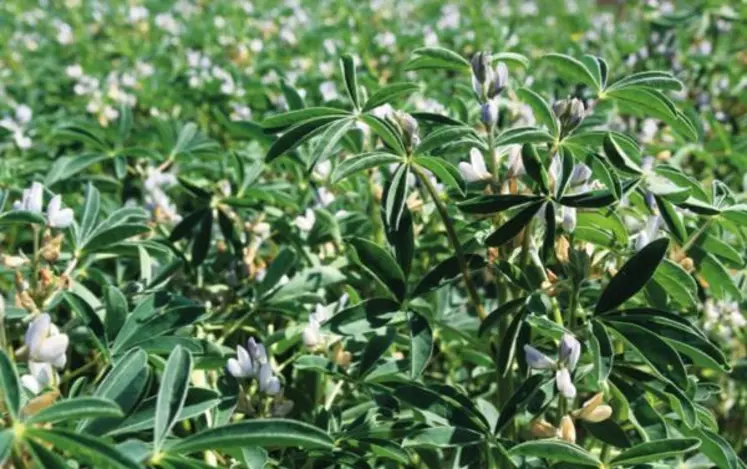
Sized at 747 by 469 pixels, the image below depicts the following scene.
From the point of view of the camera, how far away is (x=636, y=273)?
1.24 m

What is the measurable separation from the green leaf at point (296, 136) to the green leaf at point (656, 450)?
600 mm

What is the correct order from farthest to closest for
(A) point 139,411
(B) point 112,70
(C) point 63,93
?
(B) point 112,70
(C) point 63,93
(A) point 139,411

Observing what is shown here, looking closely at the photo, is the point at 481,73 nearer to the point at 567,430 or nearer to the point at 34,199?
the point at 567,430

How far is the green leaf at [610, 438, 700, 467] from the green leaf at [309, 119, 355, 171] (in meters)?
0.56

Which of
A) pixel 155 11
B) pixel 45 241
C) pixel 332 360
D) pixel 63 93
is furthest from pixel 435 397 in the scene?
pixel 155 11

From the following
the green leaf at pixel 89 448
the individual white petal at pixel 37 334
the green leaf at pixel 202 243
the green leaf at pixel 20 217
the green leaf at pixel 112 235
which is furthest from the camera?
the green leaf at pixel 202 243

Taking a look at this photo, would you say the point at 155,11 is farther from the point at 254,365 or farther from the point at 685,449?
the point at 685,449

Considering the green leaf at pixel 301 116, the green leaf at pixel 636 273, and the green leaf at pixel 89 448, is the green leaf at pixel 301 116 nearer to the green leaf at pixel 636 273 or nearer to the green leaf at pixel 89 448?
the green leaf at pixel 636 273

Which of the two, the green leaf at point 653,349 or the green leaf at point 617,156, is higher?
the green leaf at point 617,156

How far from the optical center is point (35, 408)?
1.06 meters

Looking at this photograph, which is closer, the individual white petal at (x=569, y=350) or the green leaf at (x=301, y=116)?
the individual white petal at (x=569, y=350)

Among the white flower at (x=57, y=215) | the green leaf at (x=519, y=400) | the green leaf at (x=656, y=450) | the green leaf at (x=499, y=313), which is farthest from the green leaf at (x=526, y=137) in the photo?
the white flower at (x=57, y=215)

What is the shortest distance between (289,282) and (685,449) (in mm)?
785

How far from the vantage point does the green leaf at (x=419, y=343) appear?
50.9 inches
